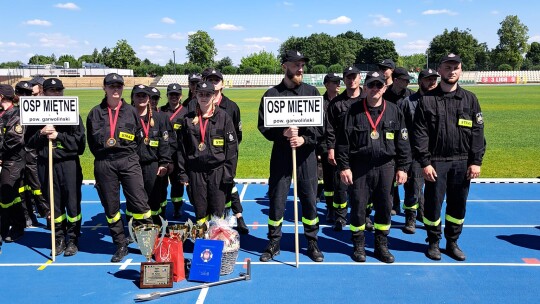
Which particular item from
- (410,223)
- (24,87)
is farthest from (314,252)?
(24,87)

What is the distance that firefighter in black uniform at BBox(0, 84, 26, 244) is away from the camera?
22.9ft

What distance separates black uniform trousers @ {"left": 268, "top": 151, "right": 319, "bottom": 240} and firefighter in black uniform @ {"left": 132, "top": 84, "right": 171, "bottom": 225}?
1813mm

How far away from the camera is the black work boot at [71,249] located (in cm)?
648

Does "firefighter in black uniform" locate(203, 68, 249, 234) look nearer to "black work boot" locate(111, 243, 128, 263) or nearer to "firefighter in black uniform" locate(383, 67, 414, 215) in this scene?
"black work boot" locate(111, 243, 128, 263)

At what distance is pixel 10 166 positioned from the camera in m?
7.16

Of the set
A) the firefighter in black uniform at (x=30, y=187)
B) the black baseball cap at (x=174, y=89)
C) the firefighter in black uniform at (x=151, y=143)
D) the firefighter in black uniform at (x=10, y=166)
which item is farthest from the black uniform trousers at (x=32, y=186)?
the black baseball cap at (x=174, y=89)

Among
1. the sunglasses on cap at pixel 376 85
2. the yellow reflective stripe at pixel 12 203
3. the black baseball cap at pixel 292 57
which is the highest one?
the black baseball cap at pixel 292 57

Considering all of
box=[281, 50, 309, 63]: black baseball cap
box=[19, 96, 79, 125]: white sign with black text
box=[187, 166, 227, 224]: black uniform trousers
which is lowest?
box=[187, 166, 227, 224]: black uniform trousers

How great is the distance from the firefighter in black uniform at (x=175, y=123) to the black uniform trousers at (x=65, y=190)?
143 cm

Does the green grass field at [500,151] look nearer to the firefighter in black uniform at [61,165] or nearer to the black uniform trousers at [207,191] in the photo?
the firefighter in black uniform at [61,165]

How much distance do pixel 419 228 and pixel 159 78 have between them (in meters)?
79.0

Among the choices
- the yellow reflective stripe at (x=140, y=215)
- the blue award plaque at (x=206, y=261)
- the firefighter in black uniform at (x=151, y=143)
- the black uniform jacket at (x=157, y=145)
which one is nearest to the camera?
the blue award plaque at (x=206, y=261)

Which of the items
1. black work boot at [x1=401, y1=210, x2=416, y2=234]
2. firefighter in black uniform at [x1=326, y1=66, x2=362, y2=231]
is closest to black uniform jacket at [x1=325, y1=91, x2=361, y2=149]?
firefighter in black uniform at [x1=326, y1=66, x2=362, y2=231]

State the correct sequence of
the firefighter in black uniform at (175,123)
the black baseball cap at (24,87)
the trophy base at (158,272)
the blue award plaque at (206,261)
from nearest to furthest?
the trophy base at (158,272) < the blue award plaque at (206,261) < the firefighter in black uniform at (175,123) < the black baseball cap at (24,87)
